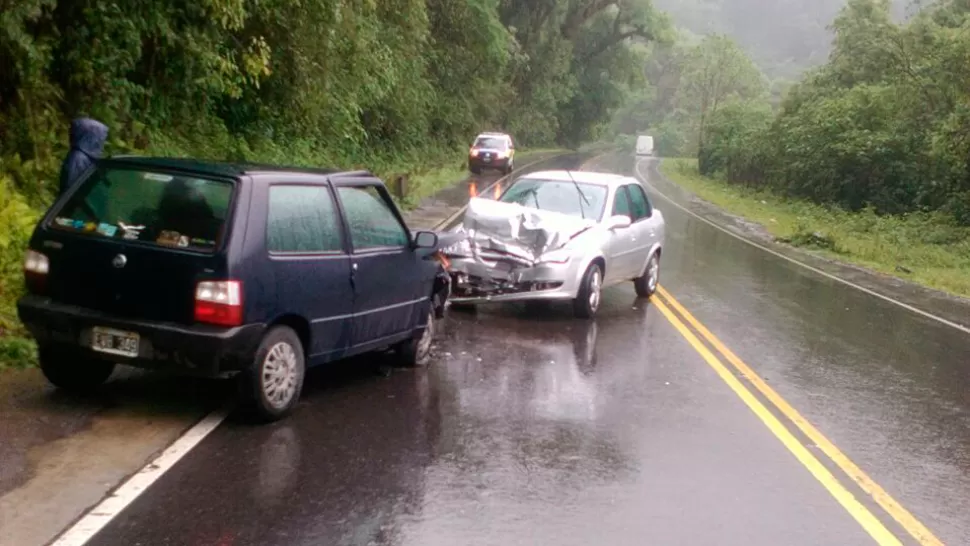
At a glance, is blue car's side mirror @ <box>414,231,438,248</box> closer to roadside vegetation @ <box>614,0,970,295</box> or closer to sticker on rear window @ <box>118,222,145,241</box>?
sticker on rear window @ <box>118,222,145,241</box>

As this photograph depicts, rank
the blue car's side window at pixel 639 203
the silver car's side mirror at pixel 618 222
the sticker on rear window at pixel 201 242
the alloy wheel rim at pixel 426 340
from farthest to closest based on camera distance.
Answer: the blue car's side window at pixel 639 203, the silver car's side mirror at pixel 618 222, the alloy wheel rim at pixel 426 340, the sticker on rear window at pixel 201 242

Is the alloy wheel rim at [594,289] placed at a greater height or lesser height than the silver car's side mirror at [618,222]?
lesser

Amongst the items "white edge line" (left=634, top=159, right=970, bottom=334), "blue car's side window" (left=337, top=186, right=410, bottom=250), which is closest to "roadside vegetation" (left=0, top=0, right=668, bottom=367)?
"blue car's side window" (left=337, top=186, right=410, bottom=250)

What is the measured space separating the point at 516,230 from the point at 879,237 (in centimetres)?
2014

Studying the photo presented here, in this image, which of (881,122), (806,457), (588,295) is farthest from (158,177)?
(881,122)

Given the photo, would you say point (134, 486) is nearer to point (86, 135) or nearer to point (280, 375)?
point (280, 375)

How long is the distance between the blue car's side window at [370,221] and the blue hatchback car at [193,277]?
0.27m

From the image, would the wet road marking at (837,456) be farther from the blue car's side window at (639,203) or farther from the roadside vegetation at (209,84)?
the roadside vegetation at (209,84)

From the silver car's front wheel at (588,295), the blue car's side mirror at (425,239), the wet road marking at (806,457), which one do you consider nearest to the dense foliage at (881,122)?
the silver car's front wheel at (588,295)

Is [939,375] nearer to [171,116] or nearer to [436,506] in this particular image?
[436,506]

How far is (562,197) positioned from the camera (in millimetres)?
13289

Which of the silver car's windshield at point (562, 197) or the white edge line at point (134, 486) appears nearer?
the white edge line at point (134, 486)

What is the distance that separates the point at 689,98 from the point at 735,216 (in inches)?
2906

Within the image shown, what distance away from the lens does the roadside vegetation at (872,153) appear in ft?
91.0
